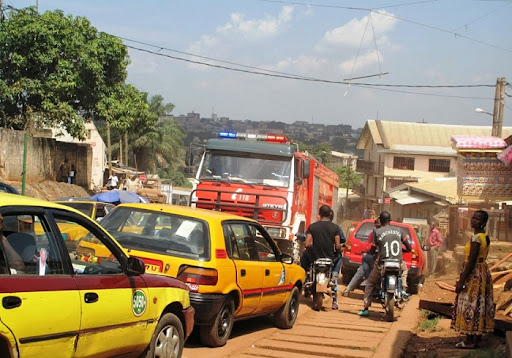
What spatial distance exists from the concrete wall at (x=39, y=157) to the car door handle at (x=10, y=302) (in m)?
23.5

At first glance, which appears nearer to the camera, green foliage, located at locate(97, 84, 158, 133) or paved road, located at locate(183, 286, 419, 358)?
paved road, located at locate(183, 286, 419, 358)

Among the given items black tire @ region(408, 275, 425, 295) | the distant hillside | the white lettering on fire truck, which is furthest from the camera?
the distant hillside

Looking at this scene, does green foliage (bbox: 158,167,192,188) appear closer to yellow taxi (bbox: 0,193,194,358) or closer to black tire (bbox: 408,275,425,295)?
black tire (bbox: 408,275,425,295)

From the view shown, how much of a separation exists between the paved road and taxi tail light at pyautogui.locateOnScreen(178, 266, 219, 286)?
0.80 metres

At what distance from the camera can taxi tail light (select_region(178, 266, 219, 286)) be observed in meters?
7.57

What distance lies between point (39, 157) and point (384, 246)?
70.7 feet

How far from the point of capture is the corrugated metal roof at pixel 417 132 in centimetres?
6366

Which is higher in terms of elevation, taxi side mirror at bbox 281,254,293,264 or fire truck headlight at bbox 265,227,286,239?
fire truck headlight at bbox 265,227,286,239

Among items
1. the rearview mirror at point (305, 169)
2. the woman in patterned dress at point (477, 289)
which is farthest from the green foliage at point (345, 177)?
the woman in patterned dress at point (477, 289)

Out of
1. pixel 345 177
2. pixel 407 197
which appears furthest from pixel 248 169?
pixel 345 177

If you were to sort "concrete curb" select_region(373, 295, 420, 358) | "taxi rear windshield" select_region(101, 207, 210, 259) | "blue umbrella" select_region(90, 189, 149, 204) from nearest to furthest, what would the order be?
"taxi rear windshield" select_region(101, 207, 210, 259) → "concrete curb" select_region(373, 295, 420, 358) → "blue umbrella" select_region(90, 189, 149, 204)

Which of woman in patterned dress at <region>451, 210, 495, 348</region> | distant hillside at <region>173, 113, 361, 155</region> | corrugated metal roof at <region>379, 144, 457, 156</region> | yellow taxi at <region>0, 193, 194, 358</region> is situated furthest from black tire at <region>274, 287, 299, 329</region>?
distant hillside at <region>173, 113, 361, 155</region>

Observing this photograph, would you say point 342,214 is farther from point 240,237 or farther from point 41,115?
point 240,237

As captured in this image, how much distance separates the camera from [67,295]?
483cm
